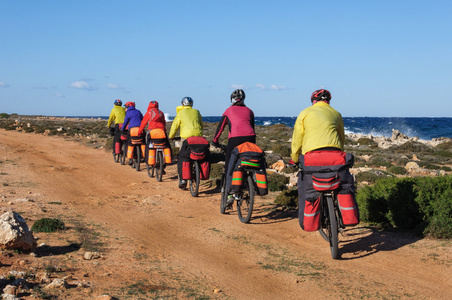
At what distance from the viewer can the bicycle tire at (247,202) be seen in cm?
870

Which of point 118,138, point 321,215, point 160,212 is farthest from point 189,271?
point 118,138

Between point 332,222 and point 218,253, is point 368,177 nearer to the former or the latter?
point 332,222

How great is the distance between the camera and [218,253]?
278 inches

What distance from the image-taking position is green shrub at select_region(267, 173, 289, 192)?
42.0 ft

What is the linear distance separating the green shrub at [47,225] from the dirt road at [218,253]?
28cm

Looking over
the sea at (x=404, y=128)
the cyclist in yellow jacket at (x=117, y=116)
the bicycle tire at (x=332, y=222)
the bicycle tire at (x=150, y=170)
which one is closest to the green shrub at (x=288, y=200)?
the bicycle tire at (x=332, y=222)

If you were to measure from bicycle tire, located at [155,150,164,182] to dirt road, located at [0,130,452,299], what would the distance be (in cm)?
191

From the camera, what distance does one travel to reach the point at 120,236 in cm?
773

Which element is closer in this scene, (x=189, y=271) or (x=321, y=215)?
(x=189, y=271)

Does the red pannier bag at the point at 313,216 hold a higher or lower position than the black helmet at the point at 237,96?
lower

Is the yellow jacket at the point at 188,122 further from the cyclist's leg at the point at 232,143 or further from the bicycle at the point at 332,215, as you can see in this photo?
the bicycle at the point at 332,215

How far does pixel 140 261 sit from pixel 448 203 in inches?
219

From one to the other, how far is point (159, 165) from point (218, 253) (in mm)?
7741

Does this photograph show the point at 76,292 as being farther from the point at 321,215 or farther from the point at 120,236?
the point at 321,215
